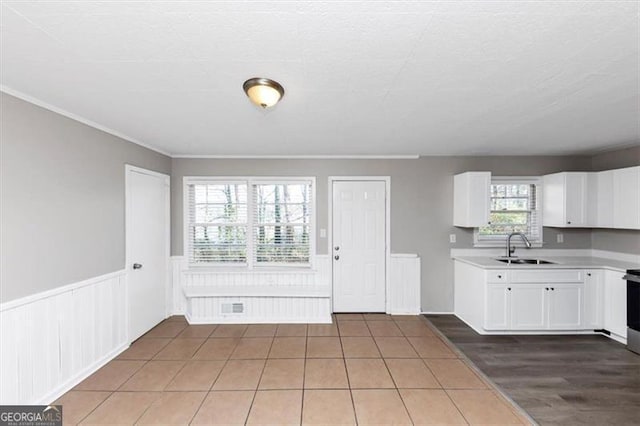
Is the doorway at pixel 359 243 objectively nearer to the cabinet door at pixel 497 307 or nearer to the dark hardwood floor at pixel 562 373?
the dark hardwood floor at pixel 562 373

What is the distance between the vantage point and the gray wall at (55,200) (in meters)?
2.09

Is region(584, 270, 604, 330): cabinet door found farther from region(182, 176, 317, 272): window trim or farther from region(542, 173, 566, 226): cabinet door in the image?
region(182, 176, 317, 272): window trim

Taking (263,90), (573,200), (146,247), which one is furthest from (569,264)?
(146,247)

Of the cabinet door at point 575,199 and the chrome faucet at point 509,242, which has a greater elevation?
the cabinet door at point 575,199

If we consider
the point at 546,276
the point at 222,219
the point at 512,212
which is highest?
the point at 512,212

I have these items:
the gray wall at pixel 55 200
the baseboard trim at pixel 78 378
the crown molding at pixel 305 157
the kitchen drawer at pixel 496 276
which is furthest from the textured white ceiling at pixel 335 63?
the baseboard trim at pixel 78 378

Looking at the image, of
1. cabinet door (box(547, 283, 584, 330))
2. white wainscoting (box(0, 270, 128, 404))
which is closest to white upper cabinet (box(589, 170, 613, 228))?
cabinet door (box(547, 283, 584, 330))

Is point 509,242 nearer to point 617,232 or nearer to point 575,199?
point 575,199

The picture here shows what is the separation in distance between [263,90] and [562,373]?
3.65 metres

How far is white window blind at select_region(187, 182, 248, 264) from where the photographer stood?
4535mm

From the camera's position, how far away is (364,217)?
4.54 metres

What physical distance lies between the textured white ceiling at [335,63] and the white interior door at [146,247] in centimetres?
89

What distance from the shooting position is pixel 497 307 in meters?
3.68

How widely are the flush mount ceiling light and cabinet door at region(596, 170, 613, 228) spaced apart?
450 cm
